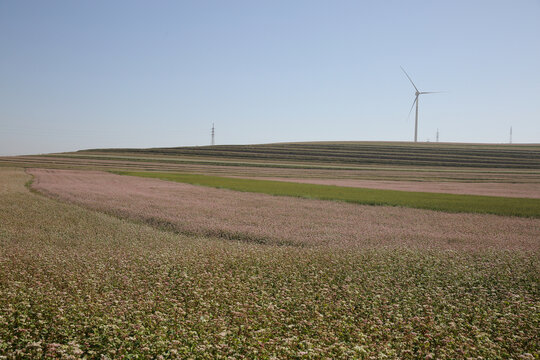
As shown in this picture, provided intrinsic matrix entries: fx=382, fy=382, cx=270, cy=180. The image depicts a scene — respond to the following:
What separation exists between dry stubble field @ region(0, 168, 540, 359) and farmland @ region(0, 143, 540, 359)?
1.7 inches

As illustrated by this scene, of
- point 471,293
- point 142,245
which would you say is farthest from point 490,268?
point 142,245

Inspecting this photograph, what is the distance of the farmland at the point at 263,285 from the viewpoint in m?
6.53

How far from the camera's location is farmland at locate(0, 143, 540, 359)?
6527mm

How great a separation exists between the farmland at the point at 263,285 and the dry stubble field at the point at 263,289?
0.14 ft

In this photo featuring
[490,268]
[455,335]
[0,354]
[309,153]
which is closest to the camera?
[0,354]

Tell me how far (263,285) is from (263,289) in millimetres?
193

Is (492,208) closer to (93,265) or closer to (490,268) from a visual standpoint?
(490,268)

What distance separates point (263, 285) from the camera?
9.66 m

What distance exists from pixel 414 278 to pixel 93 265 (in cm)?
906

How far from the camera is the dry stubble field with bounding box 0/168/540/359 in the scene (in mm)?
6508

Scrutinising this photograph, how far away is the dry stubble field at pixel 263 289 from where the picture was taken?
21.4 ft

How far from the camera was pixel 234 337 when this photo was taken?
671 cm

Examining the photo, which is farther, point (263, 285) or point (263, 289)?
point (263, 285)

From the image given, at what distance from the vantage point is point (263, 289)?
373 inches
